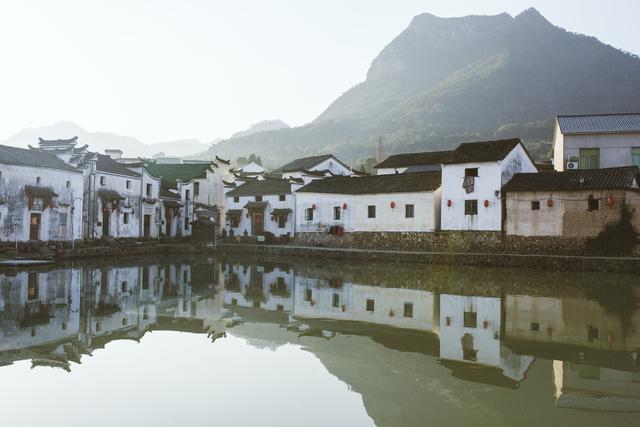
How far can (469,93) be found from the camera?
319 feet

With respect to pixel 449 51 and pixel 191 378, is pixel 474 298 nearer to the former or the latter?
pixel 191 378

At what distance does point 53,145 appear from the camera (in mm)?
35031

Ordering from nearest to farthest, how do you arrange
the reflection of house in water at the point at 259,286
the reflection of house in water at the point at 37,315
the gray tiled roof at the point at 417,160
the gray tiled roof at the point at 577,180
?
the reflection of house in water at the point at 37,315 < the reflection of house in water at the point at 259,286 < the gray tiled roof at the point at 577,180 < the gray tiled roof at the point at 417,160

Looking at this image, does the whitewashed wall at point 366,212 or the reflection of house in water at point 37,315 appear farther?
the whitewashed wall at point 366,212

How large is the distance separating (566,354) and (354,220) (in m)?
26.6

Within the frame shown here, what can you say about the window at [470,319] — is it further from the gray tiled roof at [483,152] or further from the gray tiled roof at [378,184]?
the gray tiled roof at [378,184]

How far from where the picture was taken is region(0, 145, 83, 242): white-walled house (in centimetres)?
2891

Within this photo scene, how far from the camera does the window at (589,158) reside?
32.6 metres

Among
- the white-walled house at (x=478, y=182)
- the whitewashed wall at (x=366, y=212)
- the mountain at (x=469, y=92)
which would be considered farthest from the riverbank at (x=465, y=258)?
the mountain at (x=469, y=92)

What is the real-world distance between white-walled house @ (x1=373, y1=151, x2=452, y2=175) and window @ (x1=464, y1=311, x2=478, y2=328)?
27804 mm

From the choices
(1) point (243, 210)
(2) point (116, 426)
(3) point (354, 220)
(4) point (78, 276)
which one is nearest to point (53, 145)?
(1) point (243, 210)

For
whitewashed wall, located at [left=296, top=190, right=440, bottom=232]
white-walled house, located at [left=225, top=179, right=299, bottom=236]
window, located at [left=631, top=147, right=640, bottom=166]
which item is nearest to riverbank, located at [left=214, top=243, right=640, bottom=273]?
whitewashed wall, located at [left=296, top=190, right=440, bottom=232]

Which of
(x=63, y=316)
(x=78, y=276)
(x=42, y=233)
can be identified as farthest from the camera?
(x=42, y=233)

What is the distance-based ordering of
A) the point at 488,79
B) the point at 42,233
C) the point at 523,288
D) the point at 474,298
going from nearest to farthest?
the point at 474,298 → the point at 523,288 → the point at 42,233 → the point at 488,79
